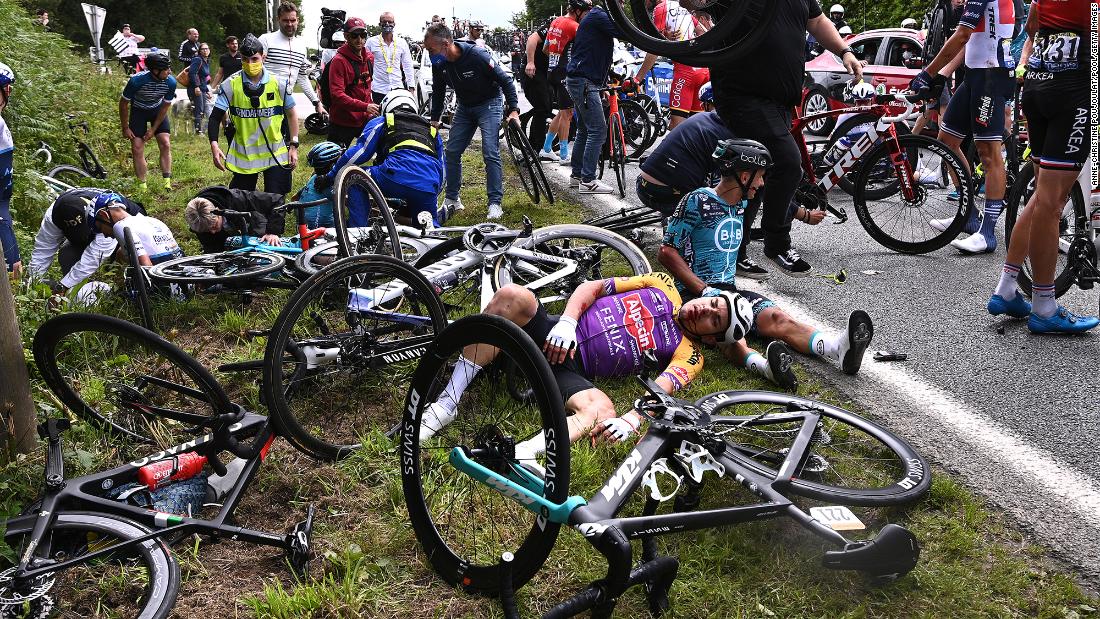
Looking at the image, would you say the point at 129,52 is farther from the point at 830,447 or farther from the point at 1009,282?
the point at 830,447

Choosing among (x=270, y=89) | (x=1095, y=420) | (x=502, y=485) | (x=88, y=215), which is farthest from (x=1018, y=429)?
(x=270, y=89)

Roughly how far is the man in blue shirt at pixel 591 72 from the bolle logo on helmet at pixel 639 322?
5.28 m

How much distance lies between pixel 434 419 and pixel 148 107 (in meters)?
10.5

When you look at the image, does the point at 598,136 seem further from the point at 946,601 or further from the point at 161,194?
the point at 946,601

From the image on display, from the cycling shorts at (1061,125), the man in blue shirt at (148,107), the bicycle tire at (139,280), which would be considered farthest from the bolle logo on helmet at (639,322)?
the man in blue shirt at (148,107)

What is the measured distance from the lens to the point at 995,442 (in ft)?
12.3

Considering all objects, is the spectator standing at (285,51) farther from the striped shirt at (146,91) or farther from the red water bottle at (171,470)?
the red water bottle at (171,470)

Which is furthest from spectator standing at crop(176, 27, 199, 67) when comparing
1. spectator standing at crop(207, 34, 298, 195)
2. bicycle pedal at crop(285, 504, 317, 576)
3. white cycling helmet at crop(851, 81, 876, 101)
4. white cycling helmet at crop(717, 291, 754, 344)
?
bicycle pedal at crop(285, 504, 317, 576)

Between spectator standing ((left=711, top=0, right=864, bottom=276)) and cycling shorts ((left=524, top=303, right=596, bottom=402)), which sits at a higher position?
spectator standing ((left=711, top=0, right=864, bottom=276))

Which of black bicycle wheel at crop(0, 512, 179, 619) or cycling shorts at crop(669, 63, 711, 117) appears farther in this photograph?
cycling shorts at crop(669, 63, 711, 117)

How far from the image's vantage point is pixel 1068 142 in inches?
183

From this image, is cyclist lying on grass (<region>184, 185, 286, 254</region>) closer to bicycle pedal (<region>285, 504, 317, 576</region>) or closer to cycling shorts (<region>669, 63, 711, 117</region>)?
bicycle pedal (<region>285, 504, 317, 576</region>)

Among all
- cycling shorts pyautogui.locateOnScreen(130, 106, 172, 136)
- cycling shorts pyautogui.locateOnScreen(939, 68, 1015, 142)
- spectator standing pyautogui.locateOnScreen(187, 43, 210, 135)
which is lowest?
spectator standing pyautogui.locateOnScreen(187, 43, 210, 135)

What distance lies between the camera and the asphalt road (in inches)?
131
